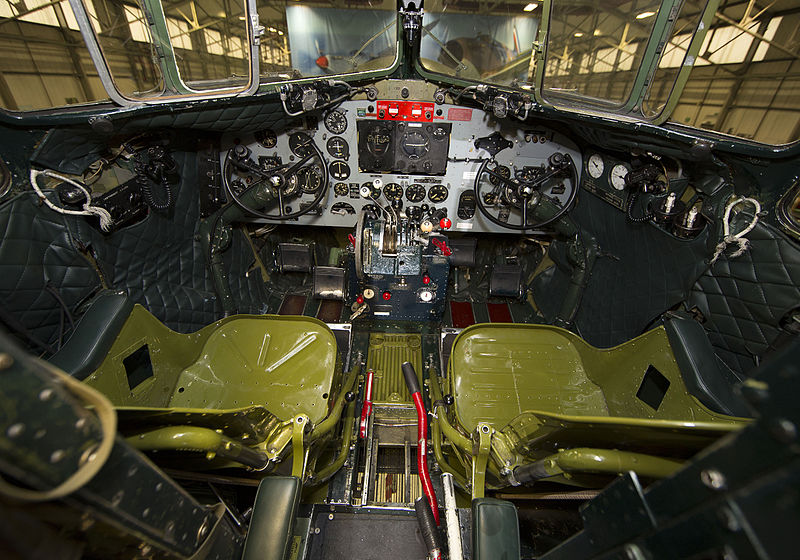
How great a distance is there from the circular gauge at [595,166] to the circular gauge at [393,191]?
188cm

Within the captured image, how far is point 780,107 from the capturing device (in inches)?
221

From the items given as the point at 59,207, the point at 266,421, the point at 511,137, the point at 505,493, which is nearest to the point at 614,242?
the point at 511,137

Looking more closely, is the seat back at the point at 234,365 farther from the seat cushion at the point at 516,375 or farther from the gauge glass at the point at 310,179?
the gauge glass at the point at 310,179

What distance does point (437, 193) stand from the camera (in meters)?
3.68

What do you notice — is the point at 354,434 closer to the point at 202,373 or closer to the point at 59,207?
the point at 202,373

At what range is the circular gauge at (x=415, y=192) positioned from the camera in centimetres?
363

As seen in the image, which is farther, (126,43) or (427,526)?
(126,43)

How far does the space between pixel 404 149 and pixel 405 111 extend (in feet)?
1.14

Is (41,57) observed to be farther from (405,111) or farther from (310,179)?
(405,111)

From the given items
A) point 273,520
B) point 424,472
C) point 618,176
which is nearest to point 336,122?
point 618,176

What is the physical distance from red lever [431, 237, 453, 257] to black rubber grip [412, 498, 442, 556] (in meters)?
2.02

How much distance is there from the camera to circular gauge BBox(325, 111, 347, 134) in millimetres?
3291

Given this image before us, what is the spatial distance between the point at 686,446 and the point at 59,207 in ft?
9.89

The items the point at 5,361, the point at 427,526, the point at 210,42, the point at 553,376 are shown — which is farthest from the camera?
the point at 210,42
